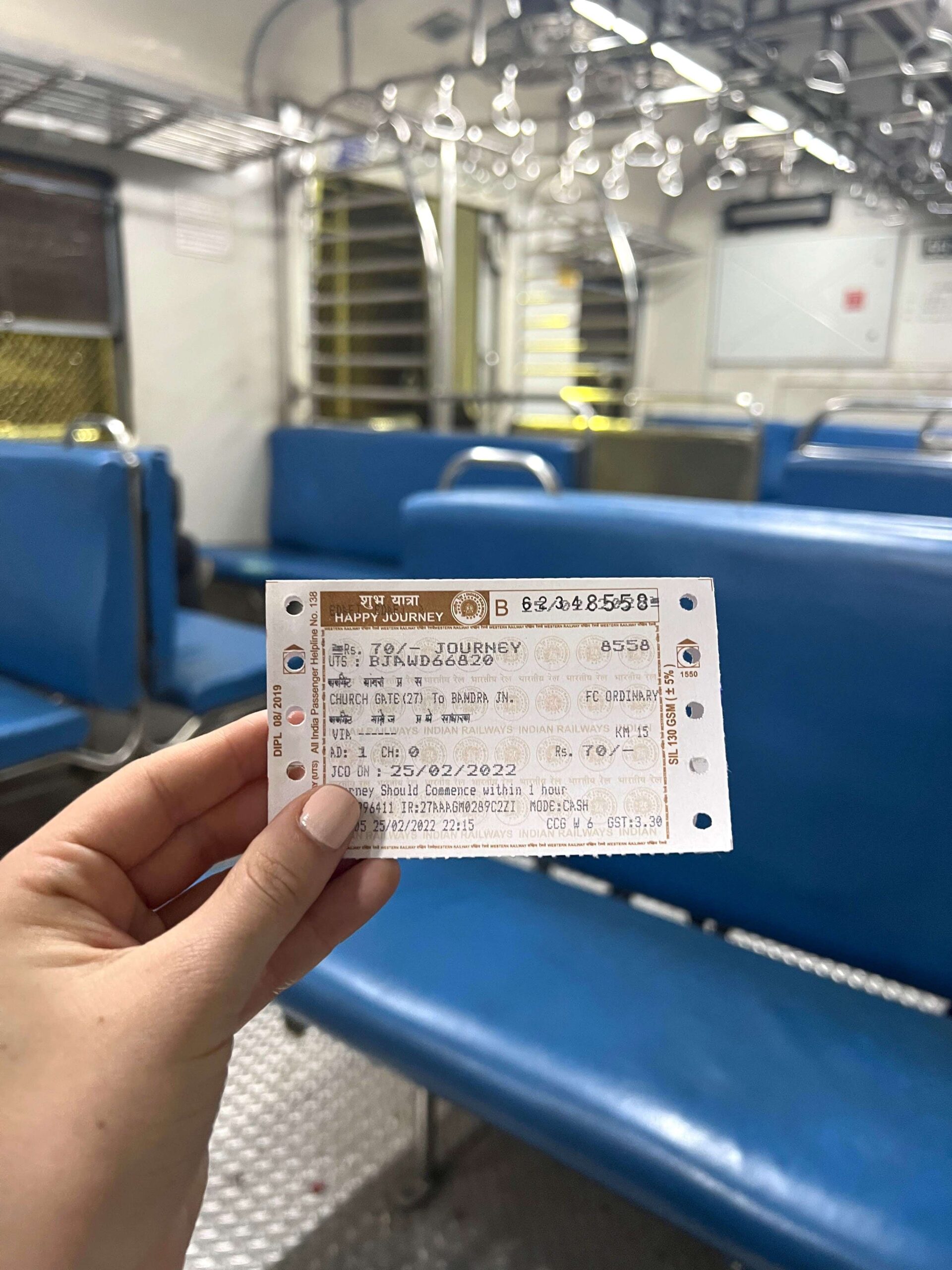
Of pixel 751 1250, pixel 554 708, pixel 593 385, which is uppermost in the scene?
pixel 593 385

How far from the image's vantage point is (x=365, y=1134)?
1.32 m

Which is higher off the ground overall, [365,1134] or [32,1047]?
[32,1047]

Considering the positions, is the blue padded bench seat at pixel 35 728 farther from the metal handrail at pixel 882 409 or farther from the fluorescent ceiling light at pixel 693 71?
the fluorescent ceiling light at pixel 693 71

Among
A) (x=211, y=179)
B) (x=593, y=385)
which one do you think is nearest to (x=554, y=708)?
(x=211, y=179)

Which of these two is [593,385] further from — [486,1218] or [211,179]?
[486,1218]

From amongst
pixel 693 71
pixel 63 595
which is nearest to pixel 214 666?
pixel 63 595

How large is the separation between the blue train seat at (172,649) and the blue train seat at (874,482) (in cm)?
149

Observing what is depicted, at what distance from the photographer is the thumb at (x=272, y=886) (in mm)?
484

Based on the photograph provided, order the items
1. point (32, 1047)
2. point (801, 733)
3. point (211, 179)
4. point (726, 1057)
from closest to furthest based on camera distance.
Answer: point (32, 1047) → point (726, 1057) → point (801, 733) → point (211, 179)

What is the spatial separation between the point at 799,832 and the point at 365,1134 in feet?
2.71

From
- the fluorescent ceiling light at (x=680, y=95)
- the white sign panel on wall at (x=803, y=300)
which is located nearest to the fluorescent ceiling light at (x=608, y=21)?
the fluorescent ceiling light at (x=680, y=95)

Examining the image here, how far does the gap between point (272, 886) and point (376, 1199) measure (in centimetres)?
98

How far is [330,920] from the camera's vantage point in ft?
1.88

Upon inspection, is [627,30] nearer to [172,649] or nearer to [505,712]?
A: [172,649]
